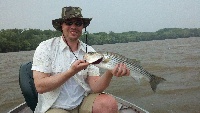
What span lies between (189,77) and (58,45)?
1220cm

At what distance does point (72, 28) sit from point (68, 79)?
770mm

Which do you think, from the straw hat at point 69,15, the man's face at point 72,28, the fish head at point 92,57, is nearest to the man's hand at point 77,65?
the fish head at point 92,57

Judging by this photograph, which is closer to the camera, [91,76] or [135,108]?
[91,76]

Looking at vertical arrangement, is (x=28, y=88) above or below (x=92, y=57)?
below

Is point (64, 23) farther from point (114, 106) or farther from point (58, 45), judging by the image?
point (114, 106)

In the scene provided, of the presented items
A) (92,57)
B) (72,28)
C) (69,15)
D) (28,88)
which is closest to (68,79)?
(92,57)

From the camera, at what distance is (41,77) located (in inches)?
141

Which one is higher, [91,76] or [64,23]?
[64,23]

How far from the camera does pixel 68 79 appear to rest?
3607 millimetres

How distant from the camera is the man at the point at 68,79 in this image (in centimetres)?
359

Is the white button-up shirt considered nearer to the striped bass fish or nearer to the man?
the man

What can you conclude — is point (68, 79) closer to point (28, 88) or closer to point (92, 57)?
point (92, 57)

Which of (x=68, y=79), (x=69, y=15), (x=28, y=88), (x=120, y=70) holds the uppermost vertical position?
(x=69, y=15)

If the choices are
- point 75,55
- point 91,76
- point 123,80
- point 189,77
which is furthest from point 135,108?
point 189,77
